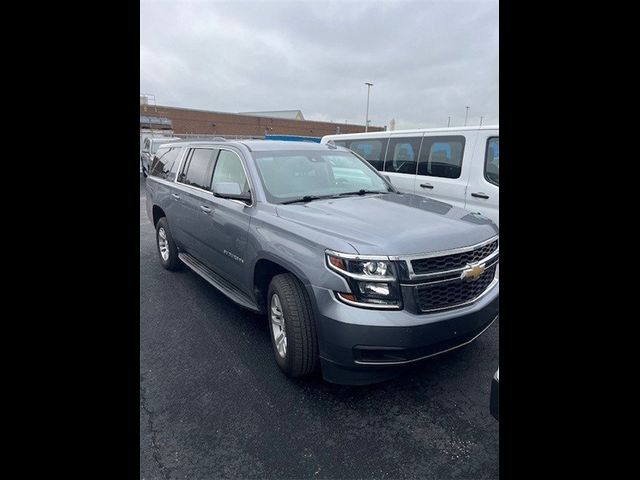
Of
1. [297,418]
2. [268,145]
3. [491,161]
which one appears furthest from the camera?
[491,161]

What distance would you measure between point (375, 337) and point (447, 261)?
714mm

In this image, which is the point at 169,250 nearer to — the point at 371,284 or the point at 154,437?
the point at 154,437

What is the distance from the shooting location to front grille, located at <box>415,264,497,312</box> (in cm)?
235

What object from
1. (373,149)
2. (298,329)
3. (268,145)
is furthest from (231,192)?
(373,149)

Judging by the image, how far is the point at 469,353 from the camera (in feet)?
10.4

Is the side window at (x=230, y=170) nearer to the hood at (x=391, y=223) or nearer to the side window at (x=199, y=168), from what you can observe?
the side window at (x=199, y=168)

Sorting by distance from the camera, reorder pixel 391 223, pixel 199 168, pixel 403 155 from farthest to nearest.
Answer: pixel 403 155, pixel 199 168, pixel 391 223

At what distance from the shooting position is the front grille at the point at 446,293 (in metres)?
2.35

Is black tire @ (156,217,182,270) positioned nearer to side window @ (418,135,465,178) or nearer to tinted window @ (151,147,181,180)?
tinted window @ (151,147,181,180)

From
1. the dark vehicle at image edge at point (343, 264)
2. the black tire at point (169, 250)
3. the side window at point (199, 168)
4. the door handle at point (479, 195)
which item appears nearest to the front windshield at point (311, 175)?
the dark vehicle at image edge at point (343, 264)

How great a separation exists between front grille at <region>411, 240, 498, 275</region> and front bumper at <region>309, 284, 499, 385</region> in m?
0.28

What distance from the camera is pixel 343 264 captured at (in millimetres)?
2338
